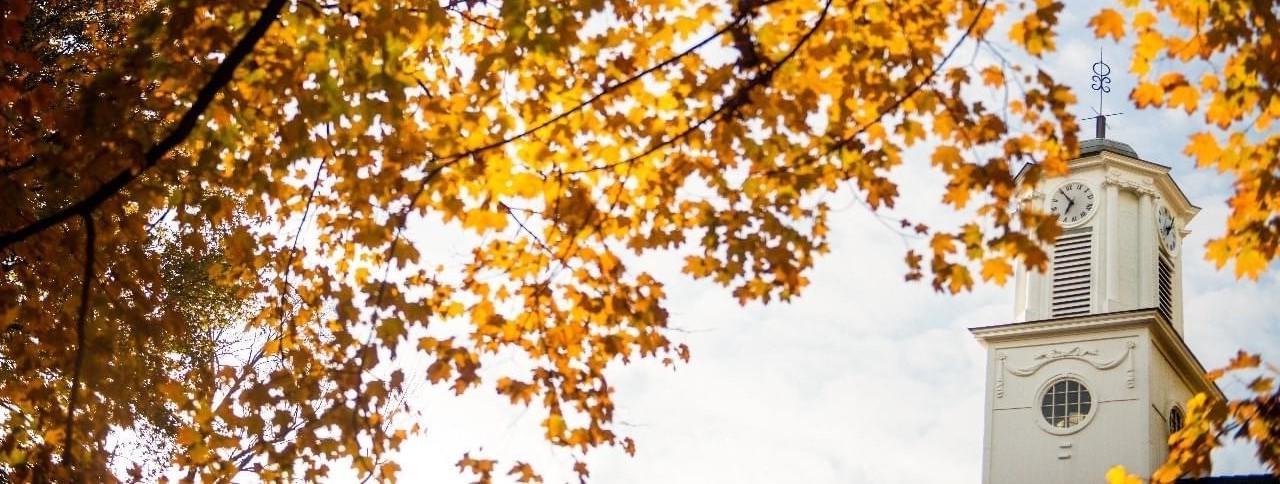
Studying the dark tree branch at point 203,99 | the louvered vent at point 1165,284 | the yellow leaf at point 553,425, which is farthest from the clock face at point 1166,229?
the dark tree branch at point 203,99

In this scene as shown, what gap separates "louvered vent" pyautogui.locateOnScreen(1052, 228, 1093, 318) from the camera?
30.2 m

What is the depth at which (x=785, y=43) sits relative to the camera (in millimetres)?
8141

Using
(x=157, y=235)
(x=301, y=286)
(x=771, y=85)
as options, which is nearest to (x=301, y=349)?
(x=301, y=286)

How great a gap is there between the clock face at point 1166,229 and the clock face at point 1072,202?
1620 mm

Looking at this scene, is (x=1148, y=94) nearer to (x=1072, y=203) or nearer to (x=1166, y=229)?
(x=1072, y=203)

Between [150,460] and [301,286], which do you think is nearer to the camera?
[301,286]

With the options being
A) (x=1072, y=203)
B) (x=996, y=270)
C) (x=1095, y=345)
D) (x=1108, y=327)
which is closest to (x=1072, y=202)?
(x=1072, y=203)

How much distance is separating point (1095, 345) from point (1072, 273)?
1.80 meters

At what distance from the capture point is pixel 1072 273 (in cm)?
3059

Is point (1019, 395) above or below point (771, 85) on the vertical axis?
above

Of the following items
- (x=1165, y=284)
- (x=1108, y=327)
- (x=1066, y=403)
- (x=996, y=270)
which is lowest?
(x=996, y=270)

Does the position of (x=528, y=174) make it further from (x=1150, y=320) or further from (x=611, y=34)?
(x=1150, y=320)

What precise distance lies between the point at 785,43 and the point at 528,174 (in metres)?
1.61

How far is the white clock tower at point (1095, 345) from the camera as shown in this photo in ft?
94.2
